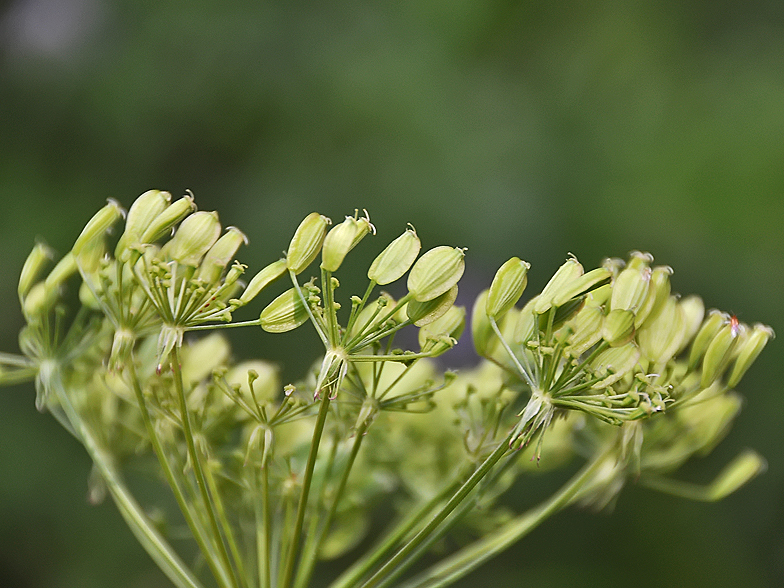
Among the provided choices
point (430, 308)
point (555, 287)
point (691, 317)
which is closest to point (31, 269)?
point (430, 308)

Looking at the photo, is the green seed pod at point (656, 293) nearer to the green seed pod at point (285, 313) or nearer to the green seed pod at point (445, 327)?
the green seed pod at point (445, 327)

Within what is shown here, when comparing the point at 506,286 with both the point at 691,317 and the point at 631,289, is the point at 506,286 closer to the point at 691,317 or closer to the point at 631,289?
the point at 631,289

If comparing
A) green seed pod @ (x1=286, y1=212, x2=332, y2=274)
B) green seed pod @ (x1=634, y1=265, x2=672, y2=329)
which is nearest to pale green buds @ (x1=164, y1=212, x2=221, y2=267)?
green seed pod @ (x1=286, y1=212, x2=332, y2=274)

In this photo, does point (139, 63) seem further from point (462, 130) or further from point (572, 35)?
point (572, 35)

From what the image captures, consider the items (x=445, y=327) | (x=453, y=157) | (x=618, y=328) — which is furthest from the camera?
(x=453, y=157)

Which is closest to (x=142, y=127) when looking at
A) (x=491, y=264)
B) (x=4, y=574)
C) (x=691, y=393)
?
(x=491, y=264)

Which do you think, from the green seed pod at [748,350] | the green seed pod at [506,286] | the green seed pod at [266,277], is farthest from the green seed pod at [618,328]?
the green seed pod at [266,277]
